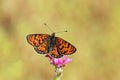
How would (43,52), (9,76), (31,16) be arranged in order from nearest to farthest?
(43,52), (9,76), (31,16)

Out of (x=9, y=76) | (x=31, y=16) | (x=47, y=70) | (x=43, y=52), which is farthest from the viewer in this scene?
(x=31, y=16)

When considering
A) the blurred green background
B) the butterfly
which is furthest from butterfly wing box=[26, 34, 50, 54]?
the blurred green background

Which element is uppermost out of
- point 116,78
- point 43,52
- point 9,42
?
point 43,52

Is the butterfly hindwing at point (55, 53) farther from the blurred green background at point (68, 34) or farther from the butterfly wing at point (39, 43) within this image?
the blurred green background at point (68, 34)

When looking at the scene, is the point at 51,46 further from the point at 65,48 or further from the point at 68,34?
the point at 68,34

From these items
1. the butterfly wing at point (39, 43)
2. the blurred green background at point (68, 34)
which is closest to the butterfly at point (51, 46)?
the butterfly wing at point (39, 43)

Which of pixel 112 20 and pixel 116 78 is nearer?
pixel 116 78

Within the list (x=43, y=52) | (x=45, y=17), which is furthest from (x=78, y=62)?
(x=43, y=52)

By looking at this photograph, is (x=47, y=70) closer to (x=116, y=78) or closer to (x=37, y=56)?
(x=37, y=56)
